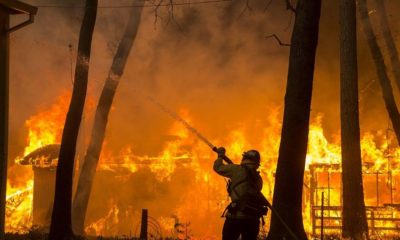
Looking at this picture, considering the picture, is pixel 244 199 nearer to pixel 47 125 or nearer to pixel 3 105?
pixel 3 105

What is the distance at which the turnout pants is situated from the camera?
22.5 feet

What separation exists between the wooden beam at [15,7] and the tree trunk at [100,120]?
7.88 meters

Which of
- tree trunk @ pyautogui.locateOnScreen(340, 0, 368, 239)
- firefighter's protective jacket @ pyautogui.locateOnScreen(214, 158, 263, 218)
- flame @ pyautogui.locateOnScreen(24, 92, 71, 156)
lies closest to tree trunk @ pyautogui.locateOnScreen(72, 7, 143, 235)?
flame @ pyautogui.locateOnScreen(24, 92, 71, 156)

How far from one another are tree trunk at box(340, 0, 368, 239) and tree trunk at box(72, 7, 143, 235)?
319 inches

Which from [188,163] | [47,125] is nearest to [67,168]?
[188,163]

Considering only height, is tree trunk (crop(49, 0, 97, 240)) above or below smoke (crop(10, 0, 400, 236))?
below

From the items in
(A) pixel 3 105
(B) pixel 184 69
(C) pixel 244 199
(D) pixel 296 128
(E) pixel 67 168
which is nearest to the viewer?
(C) pixel 244 199

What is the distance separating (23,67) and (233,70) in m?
10.6

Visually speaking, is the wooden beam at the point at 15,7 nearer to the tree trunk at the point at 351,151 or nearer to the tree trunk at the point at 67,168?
the tree trunk at the point at 67,168

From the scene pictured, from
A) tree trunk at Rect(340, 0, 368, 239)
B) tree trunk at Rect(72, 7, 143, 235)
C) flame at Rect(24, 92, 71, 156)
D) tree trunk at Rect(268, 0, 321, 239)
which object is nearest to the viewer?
tree trunk at Rect(268, 0, 321, 239)

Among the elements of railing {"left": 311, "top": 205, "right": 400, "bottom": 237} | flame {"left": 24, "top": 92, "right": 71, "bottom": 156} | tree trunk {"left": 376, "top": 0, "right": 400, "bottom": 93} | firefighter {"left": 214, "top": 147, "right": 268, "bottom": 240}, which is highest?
tree trunk {"left": 376, "top": 0, "right": 400, "bottom": 93}

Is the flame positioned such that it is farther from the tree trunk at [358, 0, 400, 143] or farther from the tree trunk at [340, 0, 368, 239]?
the tree trunk at [340, 0, 368, 239]

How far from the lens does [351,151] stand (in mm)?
11695

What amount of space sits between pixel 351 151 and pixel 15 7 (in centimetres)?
781
